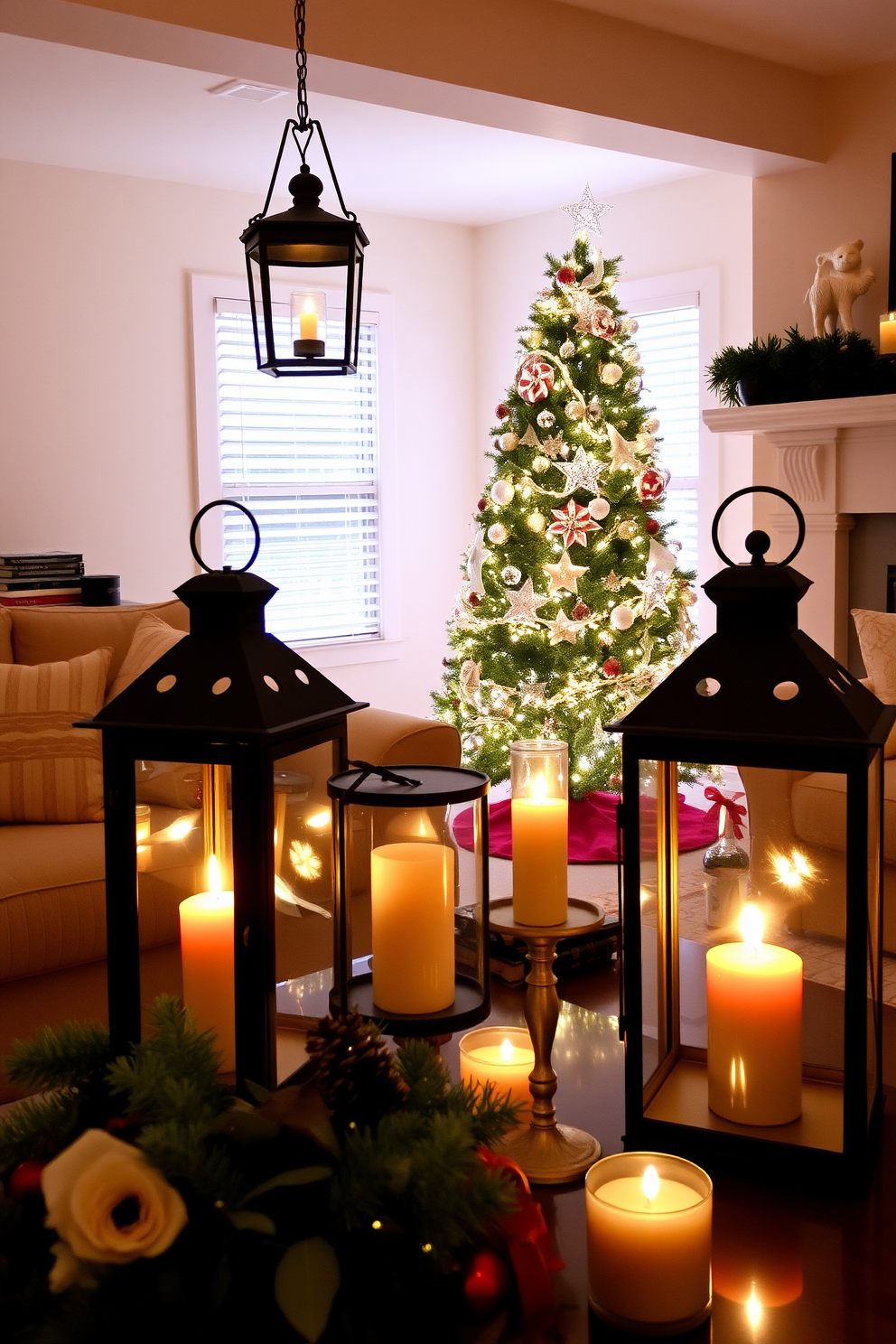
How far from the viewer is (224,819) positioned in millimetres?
1061

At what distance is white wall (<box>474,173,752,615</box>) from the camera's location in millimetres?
5477

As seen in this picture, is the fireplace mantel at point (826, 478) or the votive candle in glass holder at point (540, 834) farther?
the fireplace mantel at point (826, 478)

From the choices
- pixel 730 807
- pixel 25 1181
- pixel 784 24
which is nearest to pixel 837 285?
pixel 784 24

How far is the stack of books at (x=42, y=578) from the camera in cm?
457

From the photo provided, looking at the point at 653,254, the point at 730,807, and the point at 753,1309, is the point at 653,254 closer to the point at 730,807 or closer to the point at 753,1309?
the point at 730,807

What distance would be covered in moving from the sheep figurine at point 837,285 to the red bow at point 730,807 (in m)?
3.53

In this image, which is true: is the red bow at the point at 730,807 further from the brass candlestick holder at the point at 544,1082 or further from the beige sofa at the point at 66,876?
the beige sofa at the point at 66,876

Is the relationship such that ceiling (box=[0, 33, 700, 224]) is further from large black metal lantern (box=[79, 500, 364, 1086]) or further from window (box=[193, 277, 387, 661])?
large black metal lantern (box=[79, 500, 364, 1086])

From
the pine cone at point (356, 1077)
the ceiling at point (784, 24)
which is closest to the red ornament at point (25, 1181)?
the pine cone at point (356, 1077)

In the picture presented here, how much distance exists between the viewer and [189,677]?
107 cm

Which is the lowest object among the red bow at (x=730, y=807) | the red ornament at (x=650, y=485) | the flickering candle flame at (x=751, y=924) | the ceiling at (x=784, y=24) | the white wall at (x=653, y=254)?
the flickering candle flame at (x=751, y=924)

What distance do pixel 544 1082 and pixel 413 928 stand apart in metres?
0.20

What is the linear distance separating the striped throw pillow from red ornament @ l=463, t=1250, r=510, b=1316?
1.99 m

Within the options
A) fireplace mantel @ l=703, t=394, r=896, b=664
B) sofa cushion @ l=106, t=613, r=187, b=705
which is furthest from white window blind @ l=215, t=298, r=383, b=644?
sofa cushion @ l=106, t=613, r=187, b=705
